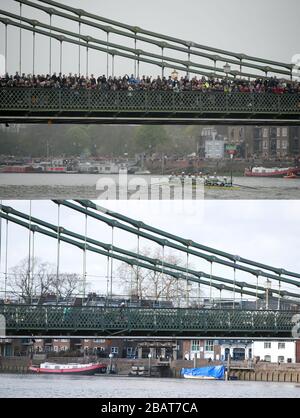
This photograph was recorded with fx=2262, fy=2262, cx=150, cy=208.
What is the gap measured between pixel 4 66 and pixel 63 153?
867 centimetres

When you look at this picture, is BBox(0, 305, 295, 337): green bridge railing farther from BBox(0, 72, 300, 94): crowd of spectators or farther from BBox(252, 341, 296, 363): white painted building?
BBox(252, 341, 296, 363): white painted building

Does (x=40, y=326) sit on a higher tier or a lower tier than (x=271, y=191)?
lower

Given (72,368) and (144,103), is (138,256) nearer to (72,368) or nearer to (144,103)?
(144,103)

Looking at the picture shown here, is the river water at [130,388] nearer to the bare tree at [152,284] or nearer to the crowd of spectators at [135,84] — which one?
the bare tree at [152,284]

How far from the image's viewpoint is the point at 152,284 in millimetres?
60188

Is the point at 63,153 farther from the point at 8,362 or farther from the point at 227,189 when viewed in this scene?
the point at 8,362

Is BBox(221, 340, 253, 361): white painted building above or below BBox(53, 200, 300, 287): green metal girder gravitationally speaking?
below

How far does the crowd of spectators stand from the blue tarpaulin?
8.31m

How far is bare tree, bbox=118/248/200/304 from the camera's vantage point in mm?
59188

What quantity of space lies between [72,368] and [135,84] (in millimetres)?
9844

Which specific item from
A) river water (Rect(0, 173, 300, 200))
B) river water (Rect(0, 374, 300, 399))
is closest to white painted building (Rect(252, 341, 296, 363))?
river water (Rect(0, 374, 300, 399))
